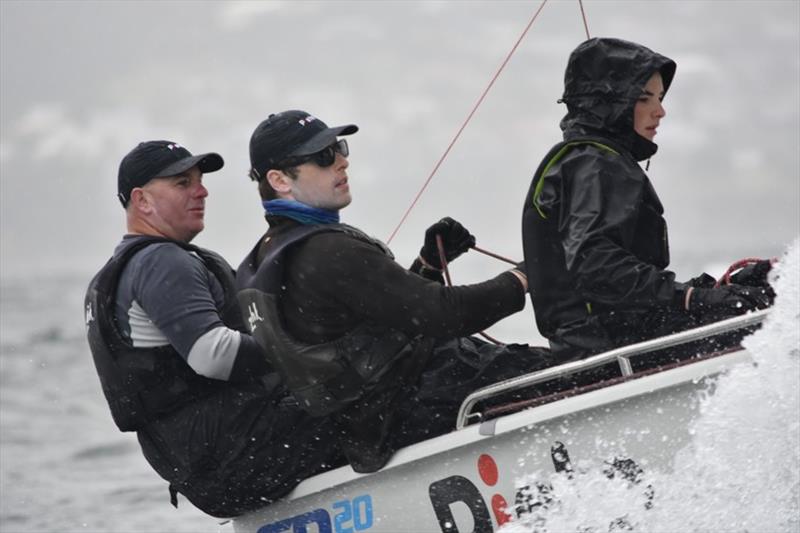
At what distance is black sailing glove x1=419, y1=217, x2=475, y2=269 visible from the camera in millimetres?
4941

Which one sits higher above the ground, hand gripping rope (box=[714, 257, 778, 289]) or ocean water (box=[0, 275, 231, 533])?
ocean water (box=[0, 275, 231, 533])

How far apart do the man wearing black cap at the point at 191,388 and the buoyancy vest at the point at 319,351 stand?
0.71ft

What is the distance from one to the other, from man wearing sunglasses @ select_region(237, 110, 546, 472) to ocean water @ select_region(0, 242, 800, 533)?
1.87ft

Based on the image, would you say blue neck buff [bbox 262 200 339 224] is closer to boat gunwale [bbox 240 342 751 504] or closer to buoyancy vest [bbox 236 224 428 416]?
buoyancy vest [bbox 236 224 428 416]

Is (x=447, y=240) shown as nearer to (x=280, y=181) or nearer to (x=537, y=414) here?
(x=280, y=181)

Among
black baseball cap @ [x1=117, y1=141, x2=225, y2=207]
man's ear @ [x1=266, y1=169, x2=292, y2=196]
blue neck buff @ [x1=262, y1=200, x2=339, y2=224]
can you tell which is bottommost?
A: blue neck buff @ [x1=262, y1=200, x2=339, y2=224]

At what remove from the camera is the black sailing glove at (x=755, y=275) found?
452 cm

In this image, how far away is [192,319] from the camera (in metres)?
4.81

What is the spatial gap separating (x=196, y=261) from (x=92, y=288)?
359 mm

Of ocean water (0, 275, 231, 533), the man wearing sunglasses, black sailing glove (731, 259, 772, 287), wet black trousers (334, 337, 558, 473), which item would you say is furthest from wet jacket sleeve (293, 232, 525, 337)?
ocean water (0, 275, 231, 533)

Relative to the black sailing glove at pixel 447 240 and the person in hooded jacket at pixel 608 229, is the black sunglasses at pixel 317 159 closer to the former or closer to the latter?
the black sailing glove at pixel 447 240

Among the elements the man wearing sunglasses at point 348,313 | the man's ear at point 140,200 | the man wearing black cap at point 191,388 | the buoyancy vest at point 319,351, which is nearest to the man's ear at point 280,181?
the man wearing sunglasses at point 348,313

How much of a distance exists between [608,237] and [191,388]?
153cm

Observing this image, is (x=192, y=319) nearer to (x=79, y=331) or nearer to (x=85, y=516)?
(x=85, y=516)
